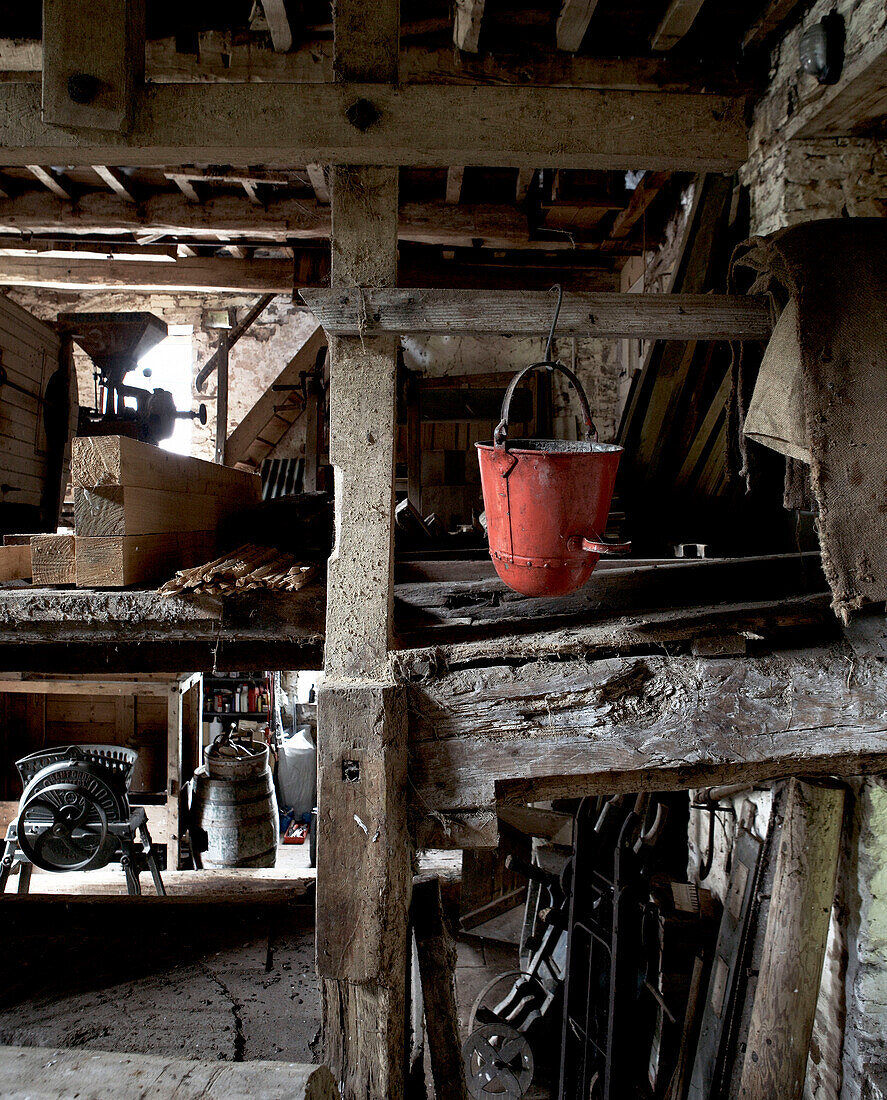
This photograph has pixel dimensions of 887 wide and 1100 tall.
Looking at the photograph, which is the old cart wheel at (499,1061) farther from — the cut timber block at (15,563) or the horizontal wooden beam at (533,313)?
the horizontal wooden beam at (533,313)

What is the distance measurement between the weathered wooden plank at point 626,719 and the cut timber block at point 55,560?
142cm

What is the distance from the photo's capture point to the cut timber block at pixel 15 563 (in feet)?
9.49

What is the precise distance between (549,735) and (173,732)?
5649 millimetres

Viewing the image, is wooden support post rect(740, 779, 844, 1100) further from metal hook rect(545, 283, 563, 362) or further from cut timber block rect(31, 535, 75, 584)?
cut timber block rect(31, 535, 75, 584)

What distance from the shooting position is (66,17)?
6.93 ft

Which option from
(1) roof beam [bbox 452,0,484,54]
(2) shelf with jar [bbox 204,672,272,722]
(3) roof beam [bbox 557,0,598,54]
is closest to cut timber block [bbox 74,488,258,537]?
(1) roof beam [bbox 452,0,484,54]

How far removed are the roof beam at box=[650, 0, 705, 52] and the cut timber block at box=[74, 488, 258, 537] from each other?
3255 mm

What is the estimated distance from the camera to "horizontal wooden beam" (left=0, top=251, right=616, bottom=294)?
259 inches

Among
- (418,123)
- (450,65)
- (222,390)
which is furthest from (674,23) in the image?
(222,390)

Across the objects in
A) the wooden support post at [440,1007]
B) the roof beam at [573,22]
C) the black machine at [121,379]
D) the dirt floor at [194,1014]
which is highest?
the roof beam at [573,22]

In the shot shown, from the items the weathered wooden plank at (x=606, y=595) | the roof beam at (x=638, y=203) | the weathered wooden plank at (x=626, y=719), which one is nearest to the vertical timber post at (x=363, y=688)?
the weathered wooden plank at (x=626, y=719)

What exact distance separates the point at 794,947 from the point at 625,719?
1537mm

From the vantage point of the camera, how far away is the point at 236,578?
2.44 metres

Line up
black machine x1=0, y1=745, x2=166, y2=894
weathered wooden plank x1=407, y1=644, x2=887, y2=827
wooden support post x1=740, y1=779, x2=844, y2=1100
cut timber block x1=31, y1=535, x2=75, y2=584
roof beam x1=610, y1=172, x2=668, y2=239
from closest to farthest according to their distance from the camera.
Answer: weathered wooden plank x1=407, y1=644, x2=887, y2=827 < cut timber block x1=31, y1=535, x2=75, y2=584 < wooden support post x1=740, y1=779, x2=844, y2=1100 < black machine x1=0, y1=745, x2=166, y2=894 < roof beam x1=610, y1=172, x2=668, y2=239
